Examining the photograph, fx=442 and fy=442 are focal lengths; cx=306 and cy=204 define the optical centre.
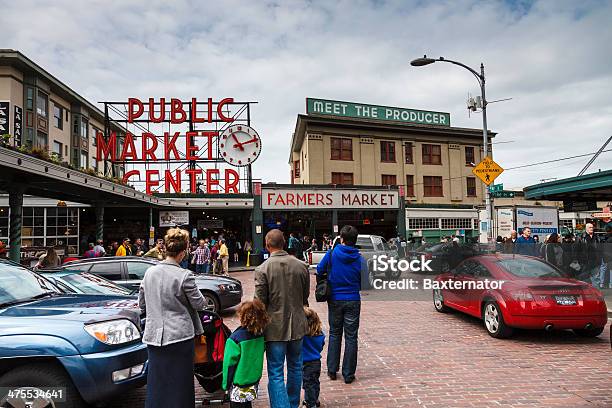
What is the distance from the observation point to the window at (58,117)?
36969mm

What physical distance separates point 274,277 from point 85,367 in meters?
1.82

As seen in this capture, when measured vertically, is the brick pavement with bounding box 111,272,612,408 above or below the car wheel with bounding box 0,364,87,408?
below

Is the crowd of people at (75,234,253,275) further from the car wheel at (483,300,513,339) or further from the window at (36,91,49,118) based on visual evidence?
the window at (36,91,49,118)

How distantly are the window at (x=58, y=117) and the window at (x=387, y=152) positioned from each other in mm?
27319

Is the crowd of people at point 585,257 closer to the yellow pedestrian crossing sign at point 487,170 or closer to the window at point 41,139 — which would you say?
the yellow pedestrian crossing sign at point 487,170

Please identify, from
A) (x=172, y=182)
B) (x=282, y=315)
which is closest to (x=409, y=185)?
(x=172, y=182)

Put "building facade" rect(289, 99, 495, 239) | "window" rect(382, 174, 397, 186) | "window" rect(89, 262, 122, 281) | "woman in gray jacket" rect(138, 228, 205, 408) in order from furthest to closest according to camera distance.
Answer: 1. "window" rect(382, 174, 397, 186)
2. "building facade" rect(289, 99, 495, 239)
3. "window" rect(89, 262, 122, 281)
4. "woman in gray jacket" rect(138, 228, 205, 408)

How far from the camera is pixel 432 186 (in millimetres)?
37344

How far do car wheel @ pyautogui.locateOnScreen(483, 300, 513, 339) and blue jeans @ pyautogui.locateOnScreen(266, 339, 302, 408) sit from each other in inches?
188

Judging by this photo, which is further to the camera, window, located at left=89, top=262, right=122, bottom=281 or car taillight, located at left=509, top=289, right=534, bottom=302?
window, located at left=89, top=262, right=122, bottom=281

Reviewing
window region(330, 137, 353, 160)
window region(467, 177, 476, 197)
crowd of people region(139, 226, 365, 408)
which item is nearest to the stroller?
crowd of people region(139, 226, 365, 408)

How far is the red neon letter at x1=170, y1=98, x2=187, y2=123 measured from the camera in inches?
1233

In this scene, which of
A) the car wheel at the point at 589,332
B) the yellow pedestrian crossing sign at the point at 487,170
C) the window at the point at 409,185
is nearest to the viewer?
the car wheel at the point at 589,332

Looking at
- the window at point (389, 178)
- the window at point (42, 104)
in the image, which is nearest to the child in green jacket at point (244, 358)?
the window at point (389, 178)
